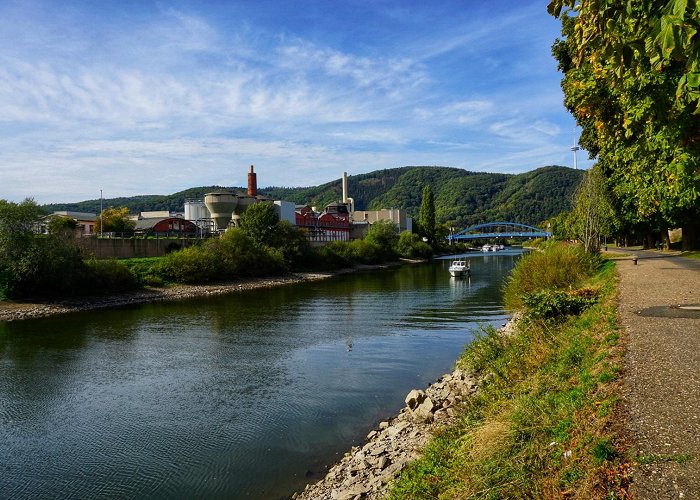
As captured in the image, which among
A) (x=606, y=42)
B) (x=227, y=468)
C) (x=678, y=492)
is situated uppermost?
(x=606, y=42)

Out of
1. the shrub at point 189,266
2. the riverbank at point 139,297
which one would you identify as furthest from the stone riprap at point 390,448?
the shrub at point 189,266

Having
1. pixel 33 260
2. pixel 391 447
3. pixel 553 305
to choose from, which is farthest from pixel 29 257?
pixel 553 305

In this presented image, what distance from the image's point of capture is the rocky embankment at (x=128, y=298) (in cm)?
3760

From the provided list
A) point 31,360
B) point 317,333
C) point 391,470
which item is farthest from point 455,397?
point 31,360

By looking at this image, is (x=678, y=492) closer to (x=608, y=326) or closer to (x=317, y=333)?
(x=608, y=326)

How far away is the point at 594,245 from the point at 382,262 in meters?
56.9

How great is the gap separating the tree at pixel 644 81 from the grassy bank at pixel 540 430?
3761 millimetres

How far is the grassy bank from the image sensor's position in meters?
5.77

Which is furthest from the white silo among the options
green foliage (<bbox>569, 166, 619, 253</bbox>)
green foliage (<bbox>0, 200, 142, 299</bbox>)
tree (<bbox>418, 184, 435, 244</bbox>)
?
green foliage (<bbox>569, 166, 619, 253</bbox>)

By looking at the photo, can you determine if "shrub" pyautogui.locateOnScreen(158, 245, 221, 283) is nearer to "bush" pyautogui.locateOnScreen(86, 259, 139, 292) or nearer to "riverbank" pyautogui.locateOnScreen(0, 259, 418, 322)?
"riverbank" pyautogui.locateOnScreen(0, 259, 418, 322)

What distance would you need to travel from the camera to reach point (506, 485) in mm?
6129

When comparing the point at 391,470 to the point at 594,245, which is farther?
the point at 594,245

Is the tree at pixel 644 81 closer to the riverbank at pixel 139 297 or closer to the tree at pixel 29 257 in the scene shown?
the riverbank at pixel 139 297

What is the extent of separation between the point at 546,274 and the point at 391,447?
1667 centimetres
